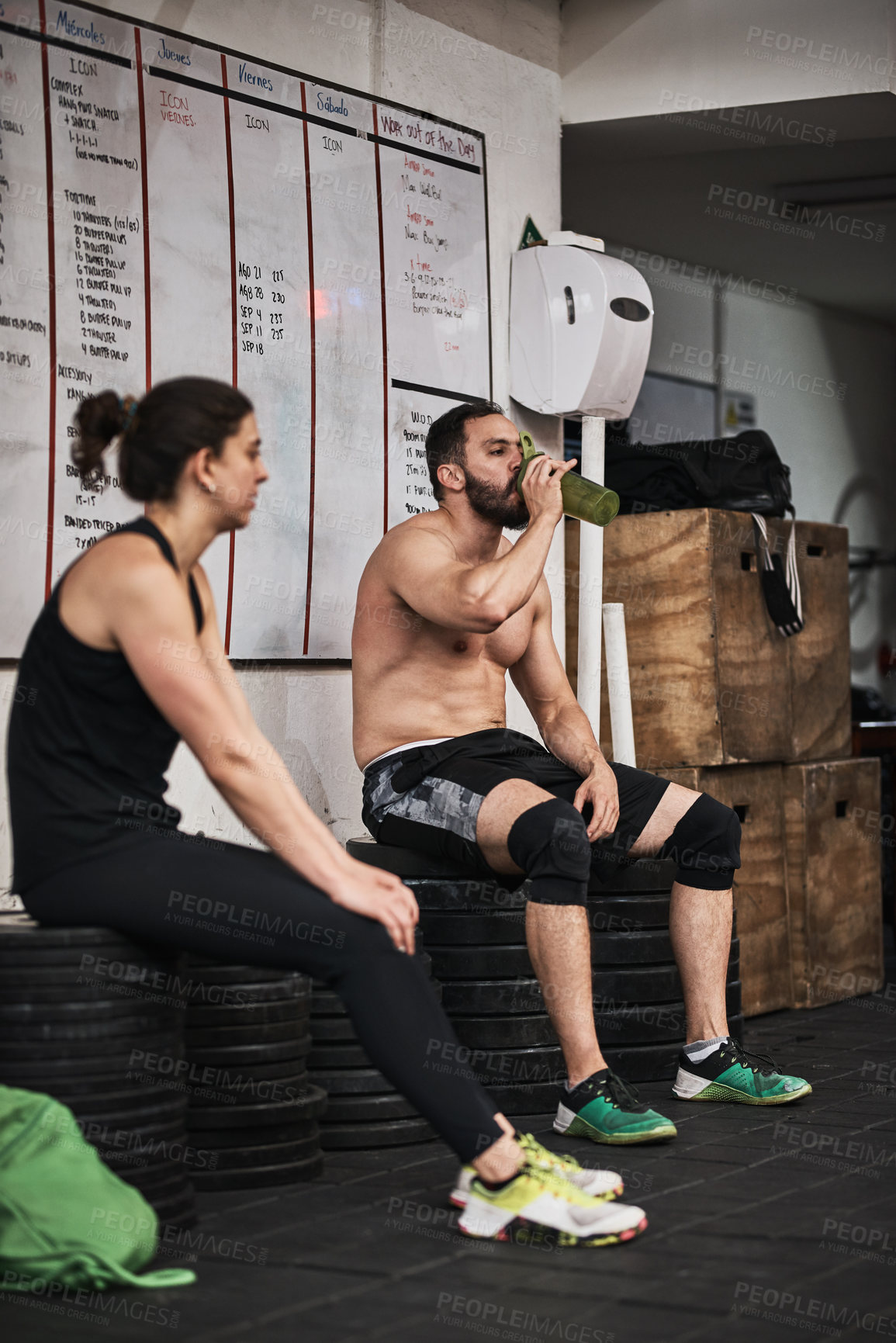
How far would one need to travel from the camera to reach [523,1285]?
6.30 ft

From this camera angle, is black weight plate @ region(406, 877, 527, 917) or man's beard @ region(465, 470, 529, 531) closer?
black weight plate @ region(406, 877, 527, 917)

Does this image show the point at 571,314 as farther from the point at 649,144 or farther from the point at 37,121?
the point at 37,121

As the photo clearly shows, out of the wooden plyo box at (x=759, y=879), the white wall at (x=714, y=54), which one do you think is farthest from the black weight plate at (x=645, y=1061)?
the white wall at (x=714, y=54)

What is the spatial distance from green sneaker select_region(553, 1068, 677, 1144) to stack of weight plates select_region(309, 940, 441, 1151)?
0.89 ft

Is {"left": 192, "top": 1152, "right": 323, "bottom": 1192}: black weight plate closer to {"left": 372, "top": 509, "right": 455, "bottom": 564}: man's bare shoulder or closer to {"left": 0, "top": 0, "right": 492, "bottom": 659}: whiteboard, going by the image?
{"left": 0, "top": 0, "right": 492, "bottom": 659}: whiteboard

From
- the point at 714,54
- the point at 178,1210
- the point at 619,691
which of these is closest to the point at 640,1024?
the point at 619,691

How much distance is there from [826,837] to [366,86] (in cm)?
235

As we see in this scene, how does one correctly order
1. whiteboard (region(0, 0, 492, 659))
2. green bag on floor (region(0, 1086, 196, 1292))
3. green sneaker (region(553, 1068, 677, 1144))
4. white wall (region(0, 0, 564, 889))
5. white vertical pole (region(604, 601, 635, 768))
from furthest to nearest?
white vertical pole (region(604, 601, 635, 768)) → white wall (region(0, 0, 564, 889)) → whiteboard (region(0, 0, 492, 659)) → green sneaker (region(553, 1068, 677, 1144)) → green bag on floor (region(0, 1086, 196, 1292))

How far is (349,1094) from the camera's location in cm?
273

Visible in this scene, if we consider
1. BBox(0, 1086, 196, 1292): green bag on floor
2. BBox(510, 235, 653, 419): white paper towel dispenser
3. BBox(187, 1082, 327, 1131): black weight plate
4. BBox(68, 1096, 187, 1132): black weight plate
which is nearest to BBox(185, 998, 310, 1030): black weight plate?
BBox(187, 1082, 327, 1131): black weight plate

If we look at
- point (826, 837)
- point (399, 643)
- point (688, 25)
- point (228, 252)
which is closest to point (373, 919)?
point (399, 643)

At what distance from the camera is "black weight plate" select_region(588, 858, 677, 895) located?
316 centimetres

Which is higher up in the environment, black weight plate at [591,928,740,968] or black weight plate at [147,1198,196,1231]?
black weight plate at [591,928,740,968]

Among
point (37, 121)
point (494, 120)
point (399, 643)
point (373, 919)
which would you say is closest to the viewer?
point (373, 919)
